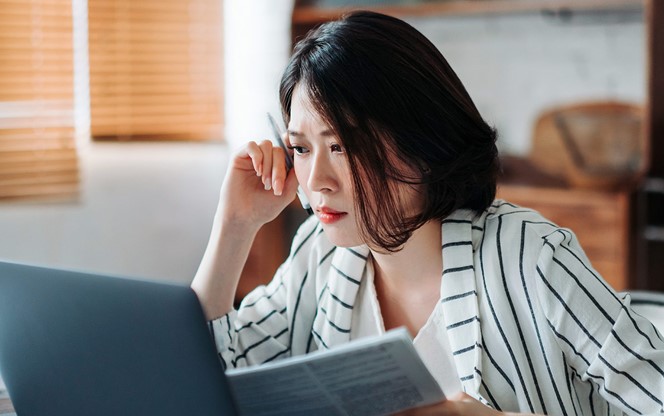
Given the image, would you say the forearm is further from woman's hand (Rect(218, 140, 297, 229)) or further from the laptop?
the laptop

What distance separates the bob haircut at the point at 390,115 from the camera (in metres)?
1.20

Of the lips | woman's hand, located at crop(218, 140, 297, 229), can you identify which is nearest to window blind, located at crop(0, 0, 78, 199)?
woman's hand, located at crop(218, 140, 297, 229)

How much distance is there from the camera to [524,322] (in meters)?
1.23

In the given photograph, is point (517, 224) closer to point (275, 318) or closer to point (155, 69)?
point (275, 318)

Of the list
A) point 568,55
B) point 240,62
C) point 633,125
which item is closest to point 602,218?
point 633,125

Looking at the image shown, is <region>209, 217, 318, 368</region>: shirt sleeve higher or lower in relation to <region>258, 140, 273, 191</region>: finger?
lower

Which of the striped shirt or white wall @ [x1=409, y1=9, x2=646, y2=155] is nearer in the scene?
the striped shirt

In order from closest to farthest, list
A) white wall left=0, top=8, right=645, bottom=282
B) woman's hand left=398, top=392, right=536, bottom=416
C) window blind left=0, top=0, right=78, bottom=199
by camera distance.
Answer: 1. woman's hand left=398, top=392, right=536, bottom=416
2. window blind left=0, top=0, right=78, bottom=199
3. white wall left=0, top=8, right=645, bottom=282

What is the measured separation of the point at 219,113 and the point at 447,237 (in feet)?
9.58

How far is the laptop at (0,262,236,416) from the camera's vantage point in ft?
2.89

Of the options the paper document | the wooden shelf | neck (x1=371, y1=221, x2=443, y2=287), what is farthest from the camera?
the wooden shelf

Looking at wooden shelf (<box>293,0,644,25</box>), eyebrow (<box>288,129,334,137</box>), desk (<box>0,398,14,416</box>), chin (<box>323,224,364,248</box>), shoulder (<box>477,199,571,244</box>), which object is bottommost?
desk (<box>0,398,14,416</box>)

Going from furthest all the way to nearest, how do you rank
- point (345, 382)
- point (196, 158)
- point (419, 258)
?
point (196, 158) < point (419, 258) < point (345, 382)

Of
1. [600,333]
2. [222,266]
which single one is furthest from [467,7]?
[600,333]
